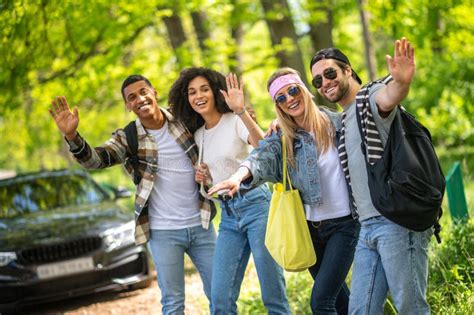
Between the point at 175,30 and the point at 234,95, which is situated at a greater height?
the point at 175,30

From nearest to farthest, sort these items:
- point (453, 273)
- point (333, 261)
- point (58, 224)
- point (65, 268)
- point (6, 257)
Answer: point (333, 261) < point (453, 273) < point (6, 257) < point (65, 268) < point (58, 224)

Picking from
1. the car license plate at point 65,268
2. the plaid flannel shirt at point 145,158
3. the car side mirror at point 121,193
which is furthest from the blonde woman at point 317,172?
the car side mirror at point 121,193

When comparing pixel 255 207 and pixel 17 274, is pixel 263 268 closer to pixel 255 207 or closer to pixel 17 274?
pixel 255 207

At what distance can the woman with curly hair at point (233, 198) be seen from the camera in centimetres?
471

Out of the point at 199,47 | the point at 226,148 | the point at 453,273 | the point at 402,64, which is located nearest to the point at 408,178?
the point at 402,64

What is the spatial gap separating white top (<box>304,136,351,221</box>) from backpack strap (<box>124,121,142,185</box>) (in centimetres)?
148

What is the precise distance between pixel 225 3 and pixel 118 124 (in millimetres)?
14968

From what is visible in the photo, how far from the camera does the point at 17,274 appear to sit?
7840 millimetres

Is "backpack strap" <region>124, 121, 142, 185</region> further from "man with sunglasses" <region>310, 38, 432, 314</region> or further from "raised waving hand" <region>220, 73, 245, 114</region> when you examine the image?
"man with sunglasses" <region>310, 38, 432, 314</region>

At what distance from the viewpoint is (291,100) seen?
4.32m

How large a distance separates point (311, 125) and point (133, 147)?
4.88 feet

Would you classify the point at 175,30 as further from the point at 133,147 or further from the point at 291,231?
the point at 291,231

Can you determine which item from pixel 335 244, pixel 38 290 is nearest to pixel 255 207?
pixel 335 244

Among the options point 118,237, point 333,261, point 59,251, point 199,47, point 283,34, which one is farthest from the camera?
point 199,47
